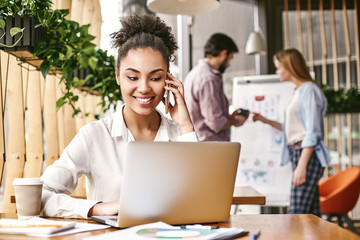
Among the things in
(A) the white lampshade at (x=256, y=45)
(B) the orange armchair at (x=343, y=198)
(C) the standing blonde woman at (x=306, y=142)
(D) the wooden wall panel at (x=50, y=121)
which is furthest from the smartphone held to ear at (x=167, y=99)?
(A) the white lampshade at (x=256, y=45)

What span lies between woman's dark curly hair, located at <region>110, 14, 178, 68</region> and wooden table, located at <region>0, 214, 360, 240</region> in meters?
0.72

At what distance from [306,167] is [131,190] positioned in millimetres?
2512

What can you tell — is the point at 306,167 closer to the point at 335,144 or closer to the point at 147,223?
the point at 147,223

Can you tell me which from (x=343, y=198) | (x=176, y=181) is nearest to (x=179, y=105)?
(x=176, y=181)

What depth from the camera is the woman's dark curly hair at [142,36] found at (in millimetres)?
1750

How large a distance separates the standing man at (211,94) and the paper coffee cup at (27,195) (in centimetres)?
247

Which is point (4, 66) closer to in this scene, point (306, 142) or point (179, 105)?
point (179, 105)

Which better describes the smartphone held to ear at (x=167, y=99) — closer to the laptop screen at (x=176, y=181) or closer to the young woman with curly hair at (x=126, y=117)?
the young woman with curly hair at (x=126, y=117)

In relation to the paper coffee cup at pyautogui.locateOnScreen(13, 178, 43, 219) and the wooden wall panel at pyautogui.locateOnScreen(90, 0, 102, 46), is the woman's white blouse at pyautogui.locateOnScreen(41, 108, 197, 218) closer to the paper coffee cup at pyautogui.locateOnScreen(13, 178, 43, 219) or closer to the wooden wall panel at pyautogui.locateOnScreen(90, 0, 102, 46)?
the paper coffee cup at pyautogui.locateOnScreen(13, 178, 43, 219)

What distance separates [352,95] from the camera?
5219mm

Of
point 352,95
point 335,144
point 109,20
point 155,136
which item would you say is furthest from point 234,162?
point 335,144

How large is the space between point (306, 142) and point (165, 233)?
2531mm

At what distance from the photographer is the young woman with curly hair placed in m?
1.69

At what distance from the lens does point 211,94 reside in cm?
374
